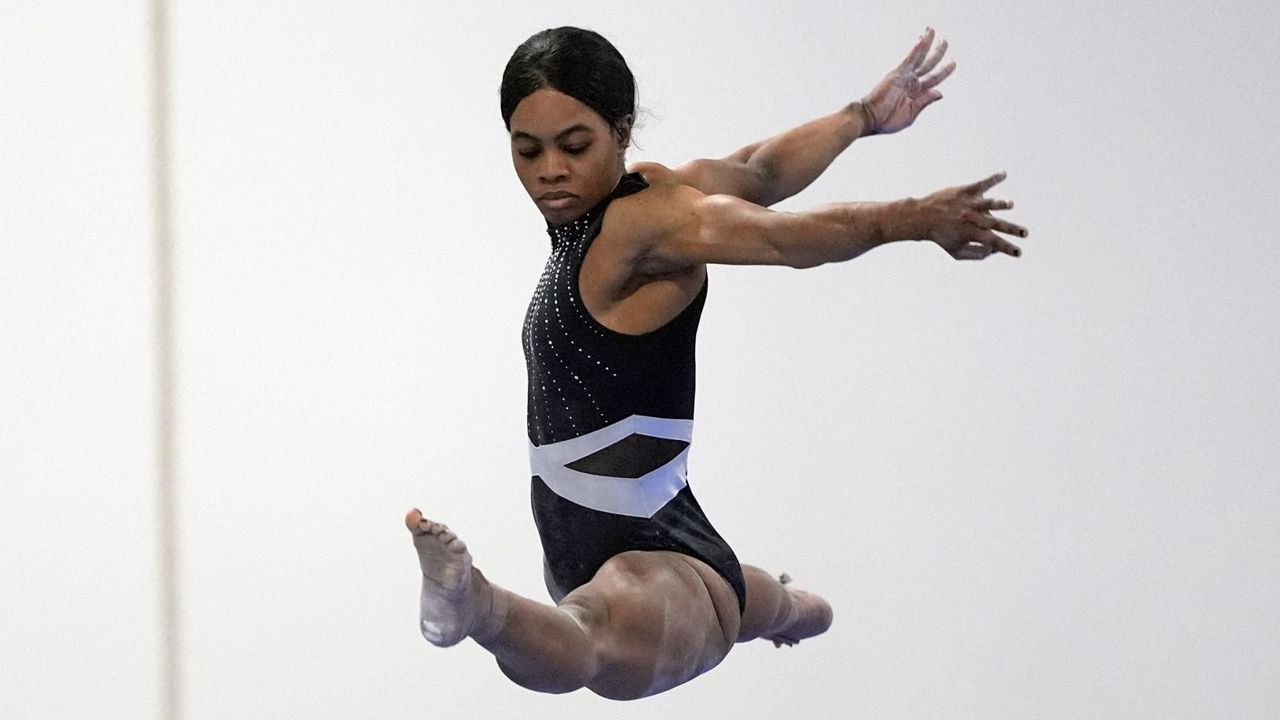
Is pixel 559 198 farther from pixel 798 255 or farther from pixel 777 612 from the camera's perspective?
pixel 777 612

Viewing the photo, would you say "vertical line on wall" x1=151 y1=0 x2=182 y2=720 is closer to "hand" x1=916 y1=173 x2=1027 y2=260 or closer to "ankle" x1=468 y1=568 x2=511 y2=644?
"ankle" x1=468 y1=568 x2=511 y2=644

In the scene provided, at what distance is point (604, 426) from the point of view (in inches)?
76.6

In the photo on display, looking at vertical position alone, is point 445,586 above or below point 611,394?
below

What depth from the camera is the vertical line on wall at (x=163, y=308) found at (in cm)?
338

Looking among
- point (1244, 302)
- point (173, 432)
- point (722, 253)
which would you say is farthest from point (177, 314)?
point (1244, 302)

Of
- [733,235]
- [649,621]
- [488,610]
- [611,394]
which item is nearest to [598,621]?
[649,621]

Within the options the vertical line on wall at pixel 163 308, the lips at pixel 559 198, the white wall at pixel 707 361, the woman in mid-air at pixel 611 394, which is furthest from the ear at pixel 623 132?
the vertical line on wall at pixel 163 308

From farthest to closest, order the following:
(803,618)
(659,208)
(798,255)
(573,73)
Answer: (803,618) < (573,73) < (659,208) < (798,255)

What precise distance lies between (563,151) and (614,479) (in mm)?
450

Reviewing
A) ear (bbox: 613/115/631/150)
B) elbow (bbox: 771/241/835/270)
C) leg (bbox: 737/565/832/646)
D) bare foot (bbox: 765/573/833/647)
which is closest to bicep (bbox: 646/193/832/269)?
Answer: elbow (bbox: 771/241/835/270)

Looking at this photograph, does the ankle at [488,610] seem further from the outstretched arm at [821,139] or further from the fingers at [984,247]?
the outstretched arm at [821,139]

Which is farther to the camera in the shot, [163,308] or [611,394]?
[163,308]

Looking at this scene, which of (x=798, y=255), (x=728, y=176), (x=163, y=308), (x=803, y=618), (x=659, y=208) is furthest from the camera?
(x=163, y=308)

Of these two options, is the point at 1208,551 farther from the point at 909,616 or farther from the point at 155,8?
the point at 155,8
